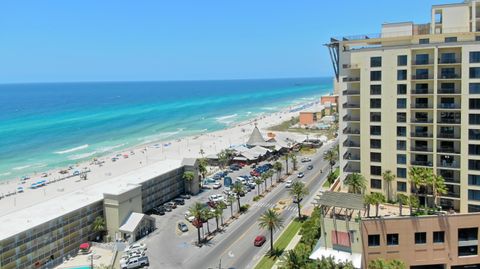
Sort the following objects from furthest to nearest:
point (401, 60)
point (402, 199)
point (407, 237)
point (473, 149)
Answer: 1. point (401, 60)
2. point (402, 199)
3. point (473, 149)
4. point (407, 237)

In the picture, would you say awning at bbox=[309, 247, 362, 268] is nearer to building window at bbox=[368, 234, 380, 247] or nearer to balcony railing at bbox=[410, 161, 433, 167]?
building window at bbox=[368, 234, 380, 247]

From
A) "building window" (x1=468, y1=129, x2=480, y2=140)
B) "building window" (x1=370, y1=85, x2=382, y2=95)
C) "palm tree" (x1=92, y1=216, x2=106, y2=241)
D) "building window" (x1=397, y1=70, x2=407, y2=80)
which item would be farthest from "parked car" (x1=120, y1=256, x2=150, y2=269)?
"building window" (x1=468, y1=129, x2=480, y2=140)

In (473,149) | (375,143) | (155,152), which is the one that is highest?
(375,143)

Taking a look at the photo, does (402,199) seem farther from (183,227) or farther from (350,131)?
(183,227)

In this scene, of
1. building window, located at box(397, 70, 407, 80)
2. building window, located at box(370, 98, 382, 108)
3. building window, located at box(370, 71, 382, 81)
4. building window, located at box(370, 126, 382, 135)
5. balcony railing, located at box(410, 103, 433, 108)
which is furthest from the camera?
building window, located at box(370, 126, 382, 135)

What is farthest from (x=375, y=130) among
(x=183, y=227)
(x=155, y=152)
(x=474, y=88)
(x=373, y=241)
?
(x=155, y=152)

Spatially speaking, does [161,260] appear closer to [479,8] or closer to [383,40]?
[383,40]
